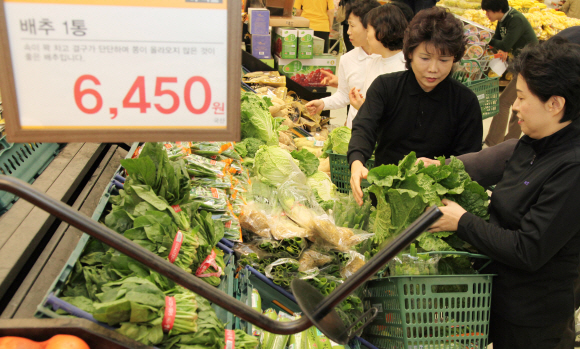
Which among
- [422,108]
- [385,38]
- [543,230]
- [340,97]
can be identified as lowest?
[340,97]

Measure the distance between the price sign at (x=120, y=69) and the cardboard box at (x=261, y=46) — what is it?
5.01 m

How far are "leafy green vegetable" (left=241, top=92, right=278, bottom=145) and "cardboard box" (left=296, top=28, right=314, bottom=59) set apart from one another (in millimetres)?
3030

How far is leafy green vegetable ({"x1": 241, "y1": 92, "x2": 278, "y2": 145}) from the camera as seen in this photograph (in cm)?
318

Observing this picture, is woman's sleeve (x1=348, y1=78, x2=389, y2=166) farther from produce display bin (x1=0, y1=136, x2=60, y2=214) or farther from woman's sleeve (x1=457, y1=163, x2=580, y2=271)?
produce display bin (x1=0, y1=136, x2=60, y2=214)

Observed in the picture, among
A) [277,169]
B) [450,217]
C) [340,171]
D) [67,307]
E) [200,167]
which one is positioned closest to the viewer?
[67,307]

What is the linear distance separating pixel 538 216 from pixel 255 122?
2079 mm

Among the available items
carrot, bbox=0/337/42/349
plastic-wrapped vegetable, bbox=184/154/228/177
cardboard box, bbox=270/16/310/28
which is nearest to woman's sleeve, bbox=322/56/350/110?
plastic-wrapped vegetable, bbox=184/154/228/177

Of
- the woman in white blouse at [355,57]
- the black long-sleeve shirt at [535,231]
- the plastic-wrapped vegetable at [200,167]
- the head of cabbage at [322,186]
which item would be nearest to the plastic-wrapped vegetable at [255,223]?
the plastic-wrapped vegetable at [200,167]

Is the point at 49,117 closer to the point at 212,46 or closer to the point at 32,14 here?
the point at 32,14

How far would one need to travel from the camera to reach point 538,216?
1.62 m

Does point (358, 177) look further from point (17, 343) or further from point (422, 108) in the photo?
point (17, 343)

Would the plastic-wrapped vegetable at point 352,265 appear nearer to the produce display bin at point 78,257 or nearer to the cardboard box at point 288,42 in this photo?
the produce display bin at point 78,257

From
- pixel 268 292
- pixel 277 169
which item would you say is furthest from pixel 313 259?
pixel 277 169

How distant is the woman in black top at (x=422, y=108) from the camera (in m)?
2.31
